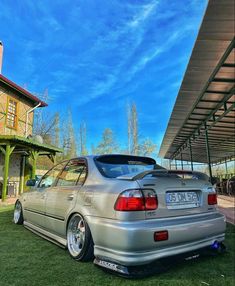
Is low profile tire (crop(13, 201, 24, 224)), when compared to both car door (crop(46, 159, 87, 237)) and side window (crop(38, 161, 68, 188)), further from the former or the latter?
car door (crop(46, 159, 87, 237))

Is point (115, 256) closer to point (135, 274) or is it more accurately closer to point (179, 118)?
point (135, 274)

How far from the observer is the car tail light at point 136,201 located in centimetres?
253

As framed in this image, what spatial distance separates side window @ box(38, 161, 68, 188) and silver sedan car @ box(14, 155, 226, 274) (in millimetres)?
413

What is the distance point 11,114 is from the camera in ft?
46.2

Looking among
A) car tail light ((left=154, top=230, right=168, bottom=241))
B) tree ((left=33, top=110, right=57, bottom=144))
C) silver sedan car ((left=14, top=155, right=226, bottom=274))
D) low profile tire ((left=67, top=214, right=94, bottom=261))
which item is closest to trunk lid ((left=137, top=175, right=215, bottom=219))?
silver sedan car ((left=14, top=155, right=226, bottom=274))

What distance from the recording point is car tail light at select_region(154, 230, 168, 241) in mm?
2454

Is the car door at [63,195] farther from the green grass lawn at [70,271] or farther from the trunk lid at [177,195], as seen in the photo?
the trunk lid at [177,195]

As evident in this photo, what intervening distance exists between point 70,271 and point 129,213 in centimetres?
97

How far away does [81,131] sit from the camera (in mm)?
46500

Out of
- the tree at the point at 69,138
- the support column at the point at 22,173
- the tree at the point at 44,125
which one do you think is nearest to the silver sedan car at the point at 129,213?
the support column at the point at 22,173

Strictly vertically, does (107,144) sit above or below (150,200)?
above

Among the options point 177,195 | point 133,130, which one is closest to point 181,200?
point 177,195

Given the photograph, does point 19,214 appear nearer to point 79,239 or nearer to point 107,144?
point 79,239

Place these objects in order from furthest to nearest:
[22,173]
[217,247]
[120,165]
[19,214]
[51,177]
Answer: [22,173] → [19,214] → [51,177] → [120,165] → [217,247]
